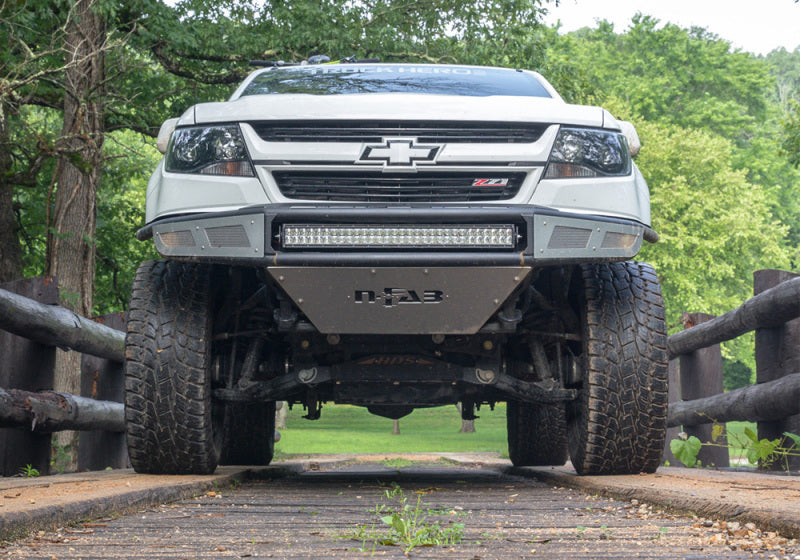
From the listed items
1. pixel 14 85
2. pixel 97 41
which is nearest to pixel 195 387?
pixel 14 85

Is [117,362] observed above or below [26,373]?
above

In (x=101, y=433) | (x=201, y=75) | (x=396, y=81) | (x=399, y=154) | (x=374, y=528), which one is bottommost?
(x=374, y=528)

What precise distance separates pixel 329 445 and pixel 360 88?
739 inches

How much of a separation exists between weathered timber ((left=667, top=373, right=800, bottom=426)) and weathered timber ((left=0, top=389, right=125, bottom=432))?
14.0ft

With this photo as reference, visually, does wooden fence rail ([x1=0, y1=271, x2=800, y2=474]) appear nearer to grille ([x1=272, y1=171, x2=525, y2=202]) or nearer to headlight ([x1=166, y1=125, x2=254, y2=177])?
headlight ([x1=166, y1=125, x2=254, y2=177])

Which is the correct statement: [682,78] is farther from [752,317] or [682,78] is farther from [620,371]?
[620,371]

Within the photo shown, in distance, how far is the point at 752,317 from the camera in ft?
20.8

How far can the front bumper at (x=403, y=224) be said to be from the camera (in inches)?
175

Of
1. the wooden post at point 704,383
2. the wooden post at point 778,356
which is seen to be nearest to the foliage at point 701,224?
the wooden post at point 704,383

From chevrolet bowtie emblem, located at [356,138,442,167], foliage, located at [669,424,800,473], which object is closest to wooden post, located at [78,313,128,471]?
chevrolet bowtie emblem, located at [356,138,442,167]

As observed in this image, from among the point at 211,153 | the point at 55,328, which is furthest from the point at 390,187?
the point at 55,328

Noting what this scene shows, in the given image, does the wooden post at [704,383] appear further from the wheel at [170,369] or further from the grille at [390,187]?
the wheel at [170,369]

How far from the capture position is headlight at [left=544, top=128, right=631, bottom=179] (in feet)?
15.4

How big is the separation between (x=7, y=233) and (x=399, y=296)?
40.0 ft
